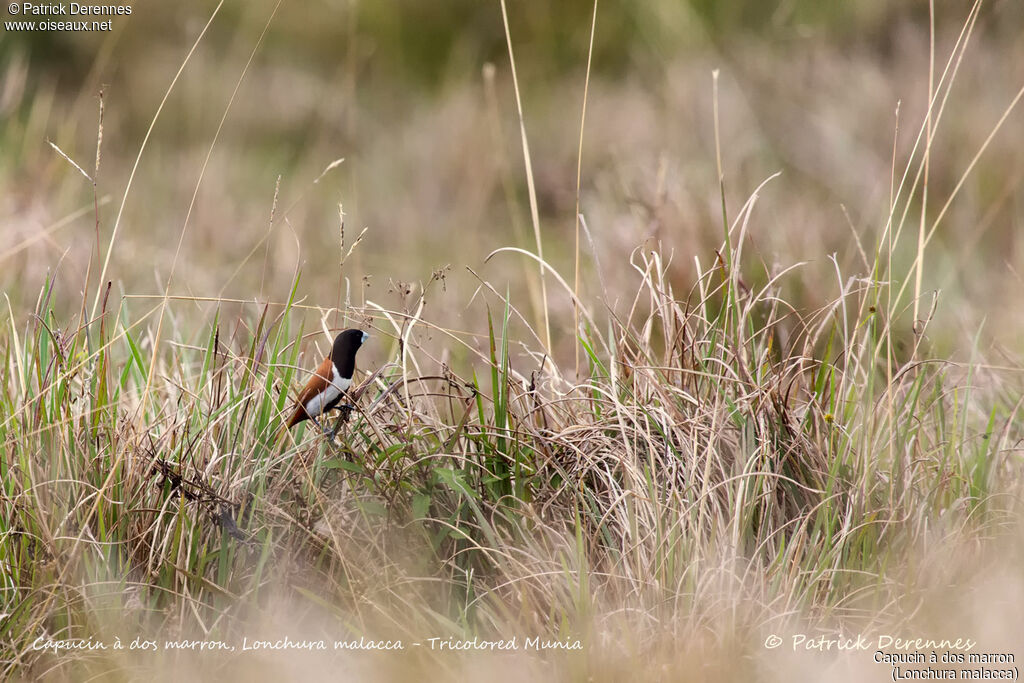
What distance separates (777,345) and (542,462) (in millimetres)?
1532

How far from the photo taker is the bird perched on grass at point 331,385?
2.16m

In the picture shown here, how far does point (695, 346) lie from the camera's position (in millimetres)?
2287

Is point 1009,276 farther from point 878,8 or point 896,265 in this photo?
point 878,8

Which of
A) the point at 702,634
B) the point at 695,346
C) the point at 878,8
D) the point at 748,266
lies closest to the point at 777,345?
the point at 748,266
